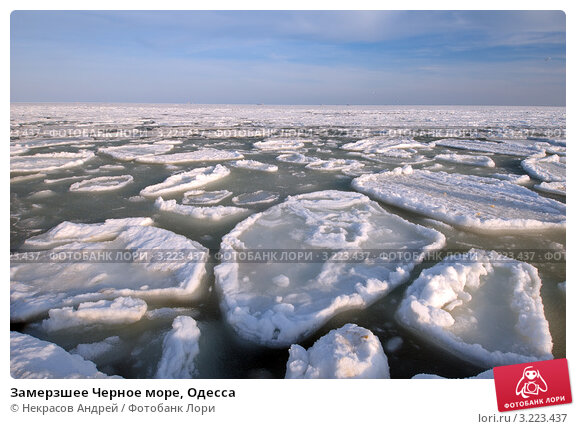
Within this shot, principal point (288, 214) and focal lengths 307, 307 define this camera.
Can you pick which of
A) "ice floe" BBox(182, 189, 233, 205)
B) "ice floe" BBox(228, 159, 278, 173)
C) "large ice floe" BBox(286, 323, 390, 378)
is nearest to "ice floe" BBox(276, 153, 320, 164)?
"ice floe" BBox(228, 159, 278, 173)

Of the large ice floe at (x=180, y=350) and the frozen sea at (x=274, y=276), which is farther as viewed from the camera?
Answer: the frozen sea at (x=274, y=276)

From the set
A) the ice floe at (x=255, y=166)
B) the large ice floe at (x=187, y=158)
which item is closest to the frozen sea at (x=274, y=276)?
the ice floe at (x=255, y=166)

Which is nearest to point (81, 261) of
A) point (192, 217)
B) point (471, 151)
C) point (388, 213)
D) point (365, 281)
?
point (192, 217)

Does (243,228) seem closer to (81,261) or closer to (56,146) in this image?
(81,261)
